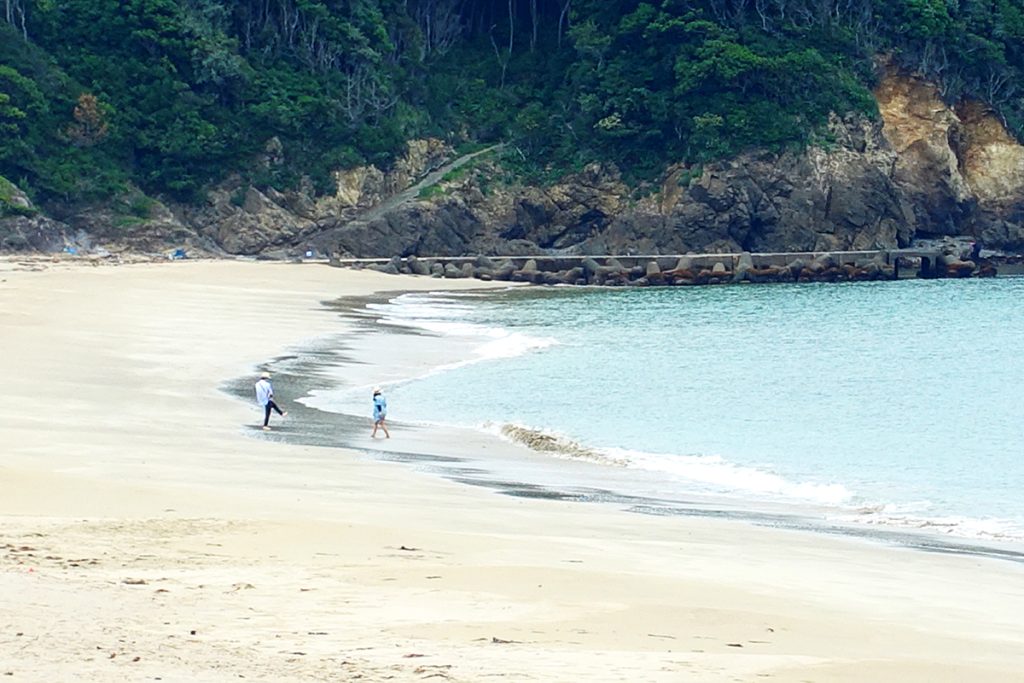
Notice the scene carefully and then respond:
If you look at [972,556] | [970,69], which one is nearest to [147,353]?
[972,556]

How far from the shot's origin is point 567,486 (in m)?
14.5

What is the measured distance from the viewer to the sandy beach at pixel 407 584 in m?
6.54

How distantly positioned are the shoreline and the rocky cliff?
1583 inches

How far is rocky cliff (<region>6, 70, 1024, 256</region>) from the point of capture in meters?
62.1

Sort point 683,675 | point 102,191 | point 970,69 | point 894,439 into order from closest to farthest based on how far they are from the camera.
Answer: point 683,675, point 894,439, point 102,191, point 970,69

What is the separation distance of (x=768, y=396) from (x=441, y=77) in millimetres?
47176

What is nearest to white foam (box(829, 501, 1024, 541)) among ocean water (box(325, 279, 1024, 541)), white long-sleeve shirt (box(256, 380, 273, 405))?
ocean water (box(325, 279, 1024, 541))

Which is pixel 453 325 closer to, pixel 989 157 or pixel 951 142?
pixel 951 142

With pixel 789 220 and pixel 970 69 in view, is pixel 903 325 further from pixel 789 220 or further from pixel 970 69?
pixel 970 69

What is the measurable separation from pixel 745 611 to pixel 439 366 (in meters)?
19.5

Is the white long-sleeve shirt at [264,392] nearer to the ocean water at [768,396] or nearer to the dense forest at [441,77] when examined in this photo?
the ocean water at [768,396]

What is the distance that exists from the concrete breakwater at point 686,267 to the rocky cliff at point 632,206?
2000 millimetres

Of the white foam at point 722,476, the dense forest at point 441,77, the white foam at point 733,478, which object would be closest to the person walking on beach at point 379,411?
the white foam at point 722,476

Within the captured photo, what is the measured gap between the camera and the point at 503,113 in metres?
68.1
